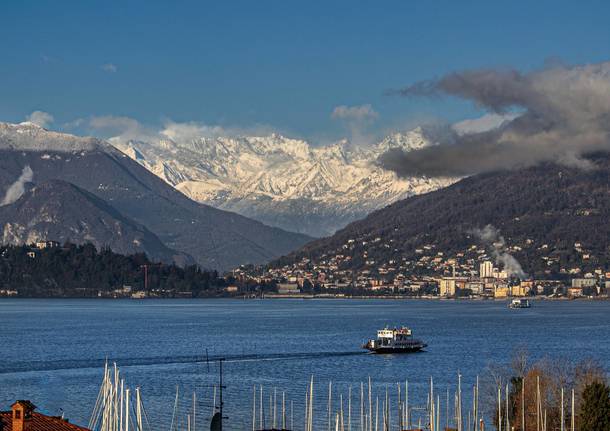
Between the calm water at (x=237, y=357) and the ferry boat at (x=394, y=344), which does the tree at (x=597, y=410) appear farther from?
the ferry boat at (x=394, y=344)

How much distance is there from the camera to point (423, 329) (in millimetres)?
186750

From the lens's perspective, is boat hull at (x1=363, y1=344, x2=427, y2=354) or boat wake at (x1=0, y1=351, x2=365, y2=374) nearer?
boat wake at (x1=0, y1=351, x2=365, y2=374)

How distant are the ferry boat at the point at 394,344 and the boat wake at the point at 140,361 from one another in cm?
952

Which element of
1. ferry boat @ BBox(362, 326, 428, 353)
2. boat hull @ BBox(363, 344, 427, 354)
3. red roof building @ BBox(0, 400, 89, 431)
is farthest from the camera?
ferry boat @ BBox(362, 326, 428, 353)

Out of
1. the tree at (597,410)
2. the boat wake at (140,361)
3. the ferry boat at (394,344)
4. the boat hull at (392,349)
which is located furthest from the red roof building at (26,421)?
the ferry boat at (394,344)

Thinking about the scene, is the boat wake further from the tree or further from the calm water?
the tree

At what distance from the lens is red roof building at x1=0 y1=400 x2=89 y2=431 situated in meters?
43.4

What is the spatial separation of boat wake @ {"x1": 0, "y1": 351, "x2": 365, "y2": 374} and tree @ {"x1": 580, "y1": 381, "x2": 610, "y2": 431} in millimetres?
55316

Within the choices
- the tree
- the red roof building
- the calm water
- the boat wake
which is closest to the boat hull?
the calm water

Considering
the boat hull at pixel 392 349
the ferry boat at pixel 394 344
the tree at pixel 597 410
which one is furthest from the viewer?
the ferry boat at pixel 394 344

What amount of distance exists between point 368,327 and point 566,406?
4880 inches

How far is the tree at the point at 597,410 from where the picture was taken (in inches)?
2232

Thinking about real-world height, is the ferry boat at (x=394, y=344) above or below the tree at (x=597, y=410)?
above

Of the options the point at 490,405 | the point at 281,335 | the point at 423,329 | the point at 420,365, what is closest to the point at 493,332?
the point at 423,329
